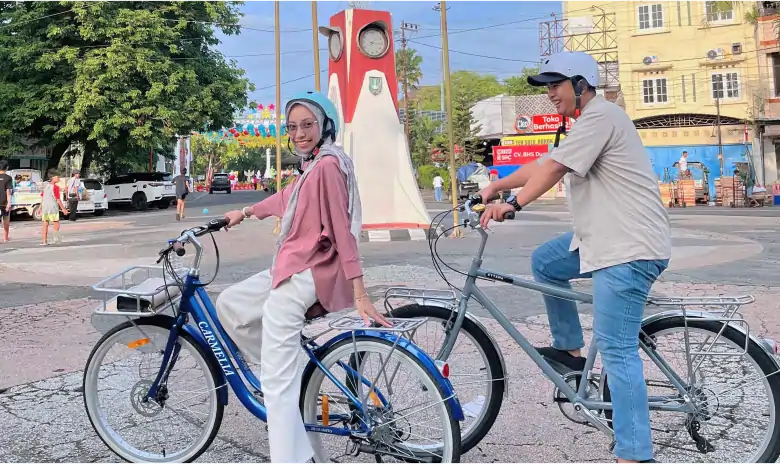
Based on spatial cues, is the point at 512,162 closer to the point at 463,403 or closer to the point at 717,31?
the point at 717,31

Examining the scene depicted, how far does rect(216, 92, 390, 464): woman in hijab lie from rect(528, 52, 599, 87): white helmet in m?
0.88

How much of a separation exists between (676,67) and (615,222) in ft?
111

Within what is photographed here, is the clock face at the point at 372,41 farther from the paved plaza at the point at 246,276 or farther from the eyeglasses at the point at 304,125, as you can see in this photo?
the eyeglasses at the point at 304,125

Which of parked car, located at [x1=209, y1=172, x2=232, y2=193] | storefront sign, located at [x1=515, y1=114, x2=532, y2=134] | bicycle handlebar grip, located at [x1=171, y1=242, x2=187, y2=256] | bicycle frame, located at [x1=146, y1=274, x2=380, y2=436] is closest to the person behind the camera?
bicycle frame, located at [x1=146, y1=274, x2=380, y2=436]

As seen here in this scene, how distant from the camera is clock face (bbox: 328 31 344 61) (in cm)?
1391

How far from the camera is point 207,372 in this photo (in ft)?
10.2

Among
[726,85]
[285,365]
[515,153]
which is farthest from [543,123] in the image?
[285,365]

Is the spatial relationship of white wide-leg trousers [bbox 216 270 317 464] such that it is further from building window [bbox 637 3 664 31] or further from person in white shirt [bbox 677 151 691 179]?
building window [bbox 637 3 664 31]

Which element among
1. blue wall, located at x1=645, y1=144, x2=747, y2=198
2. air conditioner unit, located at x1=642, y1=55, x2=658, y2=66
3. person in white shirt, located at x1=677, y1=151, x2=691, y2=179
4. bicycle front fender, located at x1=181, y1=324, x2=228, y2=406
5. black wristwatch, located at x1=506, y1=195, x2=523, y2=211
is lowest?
bicycle front fender, located at x1=181, y1=324, x2=228, y2=406

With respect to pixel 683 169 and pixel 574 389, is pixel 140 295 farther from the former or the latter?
pixel 683 169

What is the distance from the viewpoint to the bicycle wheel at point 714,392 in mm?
2916

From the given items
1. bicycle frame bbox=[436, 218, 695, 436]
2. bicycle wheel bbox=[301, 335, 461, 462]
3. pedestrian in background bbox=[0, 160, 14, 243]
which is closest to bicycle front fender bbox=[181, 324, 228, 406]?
bicycle wheel bbox=[301, 335, 461, 462]

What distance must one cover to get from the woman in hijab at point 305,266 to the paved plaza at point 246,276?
646 millimetres

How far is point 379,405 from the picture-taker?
289 centimetres
